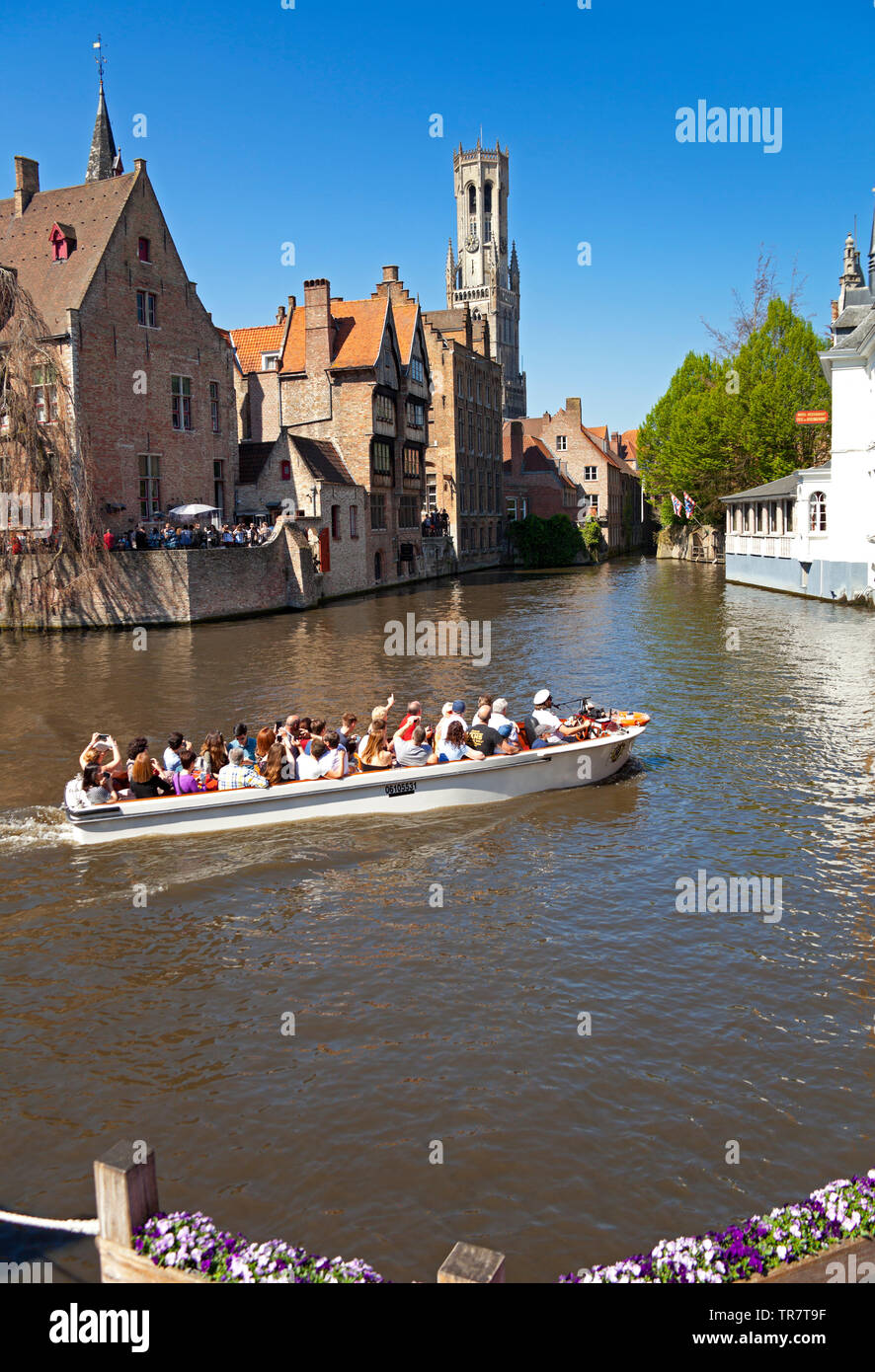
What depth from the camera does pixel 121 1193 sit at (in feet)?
15.8

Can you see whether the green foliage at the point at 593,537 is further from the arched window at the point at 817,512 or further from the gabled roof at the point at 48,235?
the gabled roof at the point at 48,235

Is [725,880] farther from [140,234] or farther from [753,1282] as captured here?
[140,234]

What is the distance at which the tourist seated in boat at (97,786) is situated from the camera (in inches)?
516

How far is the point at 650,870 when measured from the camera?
1199cm

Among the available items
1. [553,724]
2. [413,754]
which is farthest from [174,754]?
[553,724]

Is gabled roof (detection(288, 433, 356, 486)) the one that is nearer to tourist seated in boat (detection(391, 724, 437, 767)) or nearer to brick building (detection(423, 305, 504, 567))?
brick building (detection(423, 305, 504, 567))

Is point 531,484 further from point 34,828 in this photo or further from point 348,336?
point 34,828

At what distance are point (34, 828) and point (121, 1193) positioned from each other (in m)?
9.91

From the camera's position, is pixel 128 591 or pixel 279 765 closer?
pixel 279 765

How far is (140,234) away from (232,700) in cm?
2601

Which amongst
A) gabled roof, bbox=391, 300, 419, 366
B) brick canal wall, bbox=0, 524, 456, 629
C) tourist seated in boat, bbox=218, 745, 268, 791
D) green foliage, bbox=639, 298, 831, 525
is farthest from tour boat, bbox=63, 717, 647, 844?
green foliage, bbox=639, 298, 831, 525

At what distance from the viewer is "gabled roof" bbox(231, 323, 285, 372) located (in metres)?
51.2

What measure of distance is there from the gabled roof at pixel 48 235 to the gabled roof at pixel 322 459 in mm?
10875
